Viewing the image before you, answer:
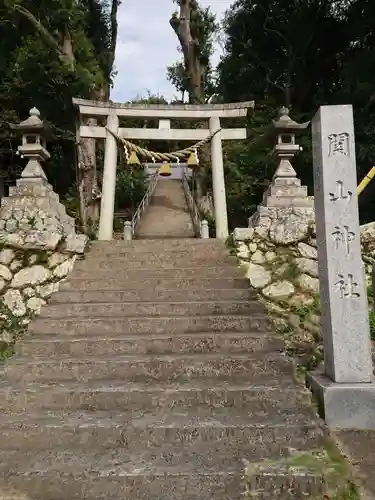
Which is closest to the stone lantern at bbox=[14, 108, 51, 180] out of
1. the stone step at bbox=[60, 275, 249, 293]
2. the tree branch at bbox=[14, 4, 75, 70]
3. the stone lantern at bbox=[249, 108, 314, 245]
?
the stone step at bbox=[60, 275, 249, 293]

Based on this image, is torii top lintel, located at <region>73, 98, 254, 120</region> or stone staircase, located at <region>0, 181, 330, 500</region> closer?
stone staircase, located at <region>0, 181, 330, 500</region>

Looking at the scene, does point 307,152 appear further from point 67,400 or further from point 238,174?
point 67,400

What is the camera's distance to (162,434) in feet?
10.1

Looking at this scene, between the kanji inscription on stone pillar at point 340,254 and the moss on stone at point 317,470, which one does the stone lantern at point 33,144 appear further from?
the moss on stone at point 317,470

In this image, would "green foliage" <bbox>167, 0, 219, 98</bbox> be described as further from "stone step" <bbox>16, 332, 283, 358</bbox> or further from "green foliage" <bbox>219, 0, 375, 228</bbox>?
"stone step" <bbox>16, 332, 283, 358</bbox>

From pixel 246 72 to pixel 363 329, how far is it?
15774 mm

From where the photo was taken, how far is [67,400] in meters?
3.57

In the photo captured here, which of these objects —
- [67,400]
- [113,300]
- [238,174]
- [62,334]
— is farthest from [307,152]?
[67,400]

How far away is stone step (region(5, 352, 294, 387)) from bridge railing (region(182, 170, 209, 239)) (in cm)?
712

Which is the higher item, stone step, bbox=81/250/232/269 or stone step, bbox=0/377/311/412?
stone step, bbox=81/250/232/269

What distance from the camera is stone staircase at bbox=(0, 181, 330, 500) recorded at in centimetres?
262

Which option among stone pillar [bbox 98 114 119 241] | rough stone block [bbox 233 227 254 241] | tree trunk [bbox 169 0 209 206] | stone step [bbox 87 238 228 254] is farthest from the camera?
tree trunk [bbox 169 0 209 206]

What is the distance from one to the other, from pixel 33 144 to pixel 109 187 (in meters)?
2.10

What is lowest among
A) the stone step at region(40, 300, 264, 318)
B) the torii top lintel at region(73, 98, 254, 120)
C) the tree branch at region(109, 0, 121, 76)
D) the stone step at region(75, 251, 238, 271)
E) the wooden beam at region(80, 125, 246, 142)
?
the stone step at region(40, 300, 264, 318)
